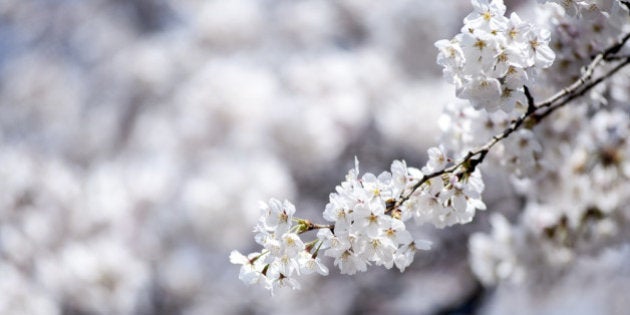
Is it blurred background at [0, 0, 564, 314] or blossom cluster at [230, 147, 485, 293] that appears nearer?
blossom cluster at [230, 147, 485, 293]

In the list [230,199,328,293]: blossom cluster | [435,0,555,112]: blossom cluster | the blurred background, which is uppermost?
the blurred background

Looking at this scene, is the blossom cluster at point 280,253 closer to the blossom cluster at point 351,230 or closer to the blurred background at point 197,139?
the blossom cluster at point 351,230

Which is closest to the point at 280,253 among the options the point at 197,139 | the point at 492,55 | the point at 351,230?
Answer: the point at 351,230

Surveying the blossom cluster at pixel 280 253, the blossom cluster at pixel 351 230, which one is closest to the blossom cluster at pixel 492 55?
the blossom cluster at pixel 351 230

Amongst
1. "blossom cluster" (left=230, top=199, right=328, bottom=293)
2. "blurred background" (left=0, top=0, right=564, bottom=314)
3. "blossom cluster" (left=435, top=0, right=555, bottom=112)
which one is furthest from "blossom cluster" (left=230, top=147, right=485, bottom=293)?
"blurred background" (left=0, top=0, right=564, bottom=314)

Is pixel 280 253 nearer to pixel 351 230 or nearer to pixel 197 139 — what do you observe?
pixel 351 230

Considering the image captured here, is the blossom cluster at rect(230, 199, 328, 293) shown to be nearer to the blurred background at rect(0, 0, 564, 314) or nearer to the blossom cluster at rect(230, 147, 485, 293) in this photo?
the blossom cluster at rect(230, 147, 485, 293)
